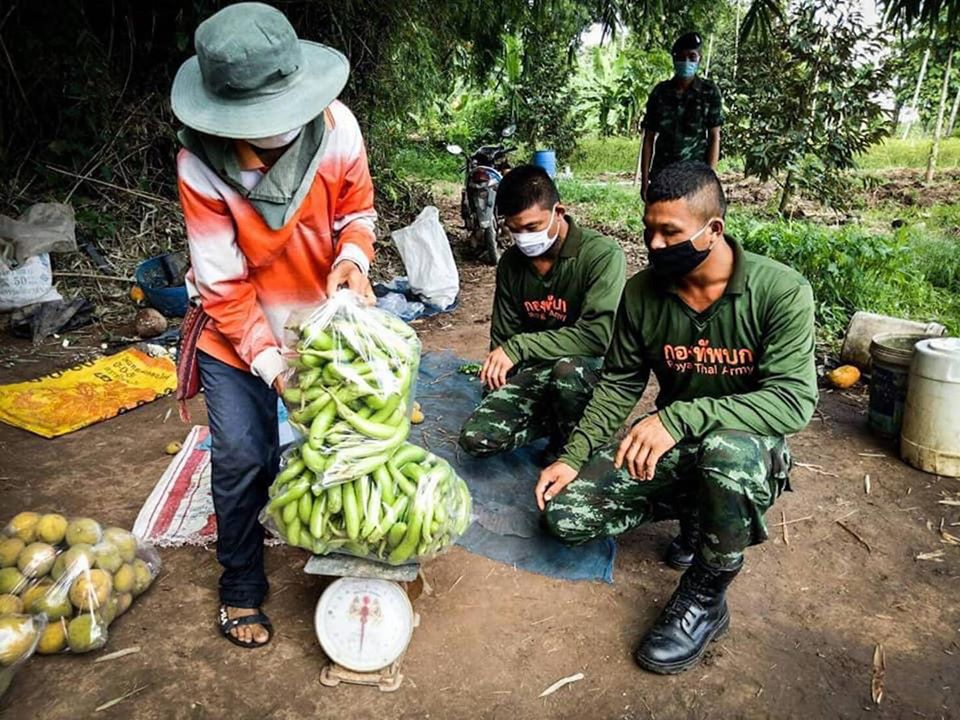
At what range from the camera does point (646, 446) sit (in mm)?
2271

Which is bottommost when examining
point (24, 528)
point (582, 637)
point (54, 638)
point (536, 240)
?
point (582, 637)

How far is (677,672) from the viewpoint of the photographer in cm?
229

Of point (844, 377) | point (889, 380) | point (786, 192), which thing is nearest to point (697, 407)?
point (889, 380)

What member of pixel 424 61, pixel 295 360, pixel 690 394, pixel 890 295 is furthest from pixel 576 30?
pixel 295 360

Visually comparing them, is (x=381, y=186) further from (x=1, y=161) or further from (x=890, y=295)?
(x=890, y=295)

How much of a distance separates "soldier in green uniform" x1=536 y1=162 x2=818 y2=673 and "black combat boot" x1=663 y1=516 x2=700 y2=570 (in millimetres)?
26

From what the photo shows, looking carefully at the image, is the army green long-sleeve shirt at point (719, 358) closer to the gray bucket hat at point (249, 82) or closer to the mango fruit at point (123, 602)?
the gray bucket hat at point (249, 82)

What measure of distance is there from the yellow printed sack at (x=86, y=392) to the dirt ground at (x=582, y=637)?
0.64 meters

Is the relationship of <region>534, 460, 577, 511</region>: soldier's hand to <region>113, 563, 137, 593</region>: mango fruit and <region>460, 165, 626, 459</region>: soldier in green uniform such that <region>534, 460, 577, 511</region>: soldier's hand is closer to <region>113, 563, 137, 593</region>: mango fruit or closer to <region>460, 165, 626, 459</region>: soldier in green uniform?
<region>460, 165, 626, 459</region>: soldier in green uniform

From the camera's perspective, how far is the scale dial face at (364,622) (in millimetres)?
2141

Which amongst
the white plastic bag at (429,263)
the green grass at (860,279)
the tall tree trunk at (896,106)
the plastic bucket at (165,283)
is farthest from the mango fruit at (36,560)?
the tall tree trunk at (896,106)

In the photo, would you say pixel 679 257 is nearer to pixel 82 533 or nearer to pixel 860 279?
pixel 82 533

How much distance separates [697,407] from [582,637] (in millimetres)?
895

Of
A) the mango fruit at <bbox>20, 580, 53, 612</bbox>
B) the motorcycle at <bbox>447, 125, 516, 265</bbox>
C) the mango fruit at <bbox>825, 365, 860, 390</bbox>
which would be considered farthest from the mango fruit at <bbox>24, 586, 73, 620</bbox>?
the motorcycle at <bbox>447, 125, 516, 265</bbox>
